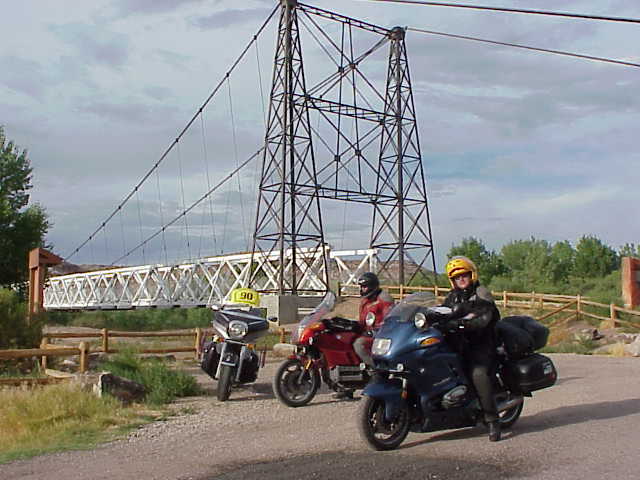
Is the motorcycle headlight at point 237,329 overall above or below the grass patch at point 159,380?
above

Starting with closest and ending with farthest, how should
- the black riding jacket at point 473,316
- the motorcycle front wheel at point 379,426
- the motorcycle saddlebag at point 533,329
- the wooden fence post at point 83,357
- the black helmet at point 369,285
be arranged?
the motorcycle front wheel at point 379,426 < the black riding jacket at point 473,316 < the motorcycle saddlebag at point 533,329 < the black helmet at point 369,285 < the wooden fence post at point 83,357

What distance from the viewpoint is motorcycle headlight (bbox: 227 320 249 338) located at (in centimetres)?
1058

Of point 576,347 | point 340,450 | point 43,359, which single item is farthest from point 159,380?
point 576,347

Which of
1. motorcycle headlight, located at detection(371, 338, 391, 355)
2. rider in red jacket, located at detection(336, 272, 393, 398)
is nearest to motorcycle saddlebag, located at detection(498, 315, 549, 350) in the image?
motorcycle headlight, located at detection(371, 338, 391, 355)

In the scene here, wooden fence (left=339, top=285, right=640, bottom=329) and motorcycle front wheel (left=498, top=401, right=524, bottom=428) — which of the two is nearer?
motorcycle front wheel (left=498, top=401, right=524, bottom=428)

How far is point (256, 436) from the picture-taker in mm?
8219

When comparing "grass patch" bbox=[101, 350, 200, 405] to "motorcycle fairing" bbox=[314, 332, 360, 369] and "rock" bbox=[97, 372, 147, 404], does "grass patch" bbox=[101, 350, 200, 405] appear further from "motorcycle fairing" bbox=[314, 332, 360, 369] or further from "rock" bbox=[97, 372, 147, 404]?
"motorcycle fairing" bbox=[314, 332, 360, 369]

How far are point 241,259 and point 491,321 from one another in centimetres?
4646

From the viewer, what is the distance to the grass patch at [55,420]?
810 centimetres

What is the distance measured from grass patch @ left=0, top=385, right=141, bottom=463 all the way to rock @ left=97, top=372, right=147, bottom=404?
29cm

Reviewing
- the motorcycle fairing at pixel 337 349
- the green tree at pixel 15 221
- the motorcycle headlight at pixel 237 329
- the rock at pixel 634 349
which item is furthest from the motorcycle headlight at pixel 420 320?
the green tree at pixel 15 221

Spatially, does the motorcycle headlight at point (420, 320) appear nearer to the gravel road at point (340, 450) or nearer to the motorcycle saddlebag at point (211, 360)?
the gravel road at point (340, 450)

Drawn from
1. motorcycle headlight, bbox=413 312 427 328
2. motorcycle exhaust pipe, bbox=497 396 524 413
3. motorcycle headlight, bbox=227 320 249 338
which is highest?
motorcycle headlight, bbox=413 312 427 328

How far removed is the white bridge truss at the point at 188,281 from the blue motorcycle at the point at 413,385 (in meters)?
31.5
